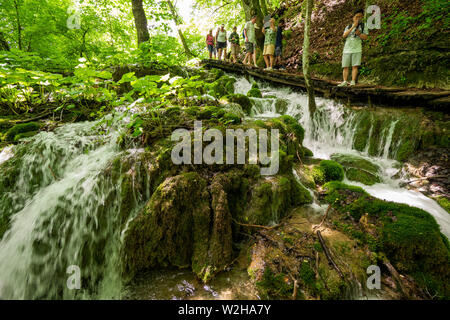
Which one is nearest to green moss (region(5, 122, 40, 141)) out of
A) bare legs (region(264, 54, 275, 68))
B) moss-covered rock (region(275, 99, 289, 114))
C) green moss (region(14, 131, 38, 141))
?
green moss (region(14, 131, 38, 141))

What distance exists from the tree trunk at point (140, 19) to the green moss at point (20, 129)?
19.9 ft

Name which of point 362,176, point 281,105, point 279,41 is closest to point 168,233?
point 362,176

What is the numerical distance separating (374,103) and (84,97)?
24.7 ft

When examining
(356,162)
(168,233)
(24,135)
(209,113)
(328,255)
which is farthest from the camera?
(356,162)

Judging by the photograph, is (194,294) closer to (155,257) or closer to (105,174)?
(155,257)

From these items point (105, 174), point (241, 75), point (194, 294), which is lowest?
point (194, 294)

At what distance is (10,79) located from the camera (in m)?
3.26

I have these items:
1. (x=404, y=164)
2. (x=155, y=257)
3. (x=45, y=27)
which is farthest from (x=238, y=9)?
(x=155, y=257)

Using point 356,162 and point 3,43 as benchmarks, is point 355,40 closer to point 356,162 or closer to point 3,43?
point 356,162

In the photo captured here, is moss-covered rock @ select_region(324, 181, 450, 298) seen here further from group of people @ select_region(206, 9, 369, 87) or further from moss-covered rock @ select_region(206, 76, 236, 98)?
moss-covered rock @ select_region(206, 76, 236, 98)

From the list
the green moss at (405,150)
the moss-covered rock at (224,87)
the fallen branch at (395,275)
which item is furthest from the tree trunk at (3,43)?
the green moss at (405,150)
